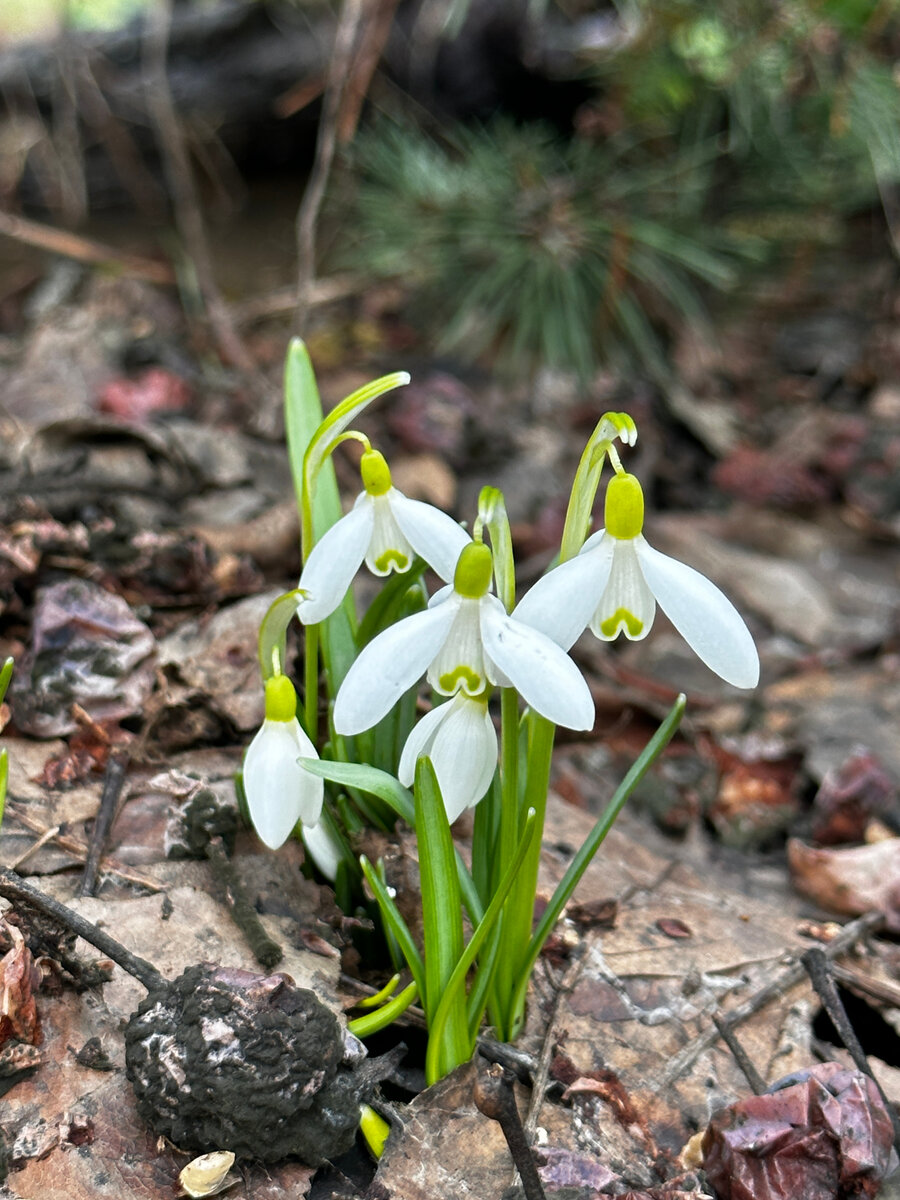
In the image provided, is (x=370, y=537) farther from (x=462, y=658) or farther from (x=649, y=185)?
(x=649, y=185)

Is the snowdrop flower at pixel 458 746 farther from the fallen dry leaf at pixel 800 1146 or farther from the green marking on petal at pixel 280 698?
the fallen dry leaf at pixel 800 1146

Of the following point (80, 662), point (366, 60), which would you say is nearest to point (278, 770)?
point (80, 662)

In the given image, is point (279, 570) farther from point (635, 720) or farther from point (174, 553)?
point (635, 720)

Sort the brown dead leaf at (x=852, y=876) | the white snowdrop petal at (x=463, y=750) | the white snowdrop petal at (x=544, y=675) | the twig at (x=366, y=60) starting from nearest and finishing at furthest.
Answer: the white snowdrop petal at (x=544, y=675) < the white snowdrop petal at (x=463, y=750) < the brown dead leaf at (x=852, y=876) < the twig at (x=366, y=60)

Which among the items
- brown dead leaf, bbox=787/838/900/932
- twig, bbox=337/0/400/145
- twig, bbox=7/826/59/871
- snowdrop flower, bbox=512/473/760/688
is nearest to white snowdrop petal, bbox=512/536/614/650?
snowdrop flower, bbox=512/473/760/688

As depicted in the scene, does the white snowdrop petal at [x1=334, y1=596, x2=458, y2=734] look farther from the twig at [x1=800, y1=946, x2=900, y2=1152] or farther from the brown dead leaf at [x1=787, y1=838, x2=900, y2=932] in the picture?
the brown dead leaf at [x1=787, y1=838, x2=900, y2=932]

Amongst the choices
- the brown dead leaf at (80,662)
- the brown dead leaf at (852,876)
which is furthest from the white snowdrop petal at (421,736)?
the brown dead leaf at (852,876)
